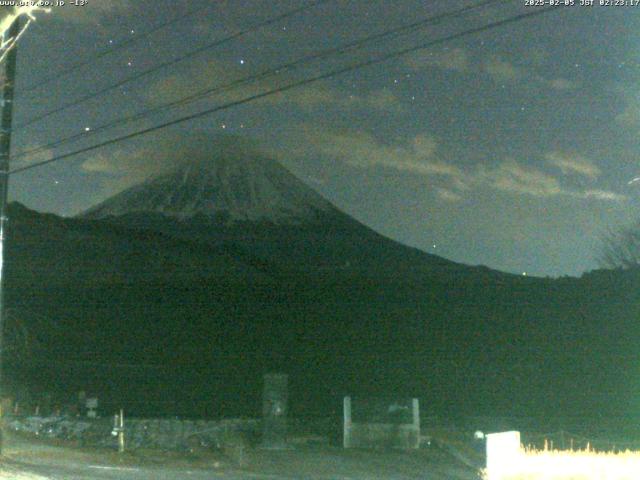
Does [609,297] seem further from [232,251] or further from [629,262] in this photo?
[232,251]

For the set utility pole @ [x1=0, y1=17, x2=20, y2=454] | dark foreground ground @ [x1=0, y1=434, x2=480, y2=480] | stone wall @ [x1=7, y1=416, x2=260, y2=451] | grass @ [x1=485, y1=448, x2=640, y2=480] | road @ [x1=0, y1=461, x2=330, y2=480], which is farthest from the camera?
stone wall @ [x1=7, y1=416, x2=260, y2=451]

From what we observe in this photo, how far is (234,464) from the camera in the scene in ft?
57.5

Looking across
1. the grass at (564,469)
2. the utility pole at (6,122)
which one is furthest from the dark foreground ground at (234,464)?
the utility pole at (6,122)

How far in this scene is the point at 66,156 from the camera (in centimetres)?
1702

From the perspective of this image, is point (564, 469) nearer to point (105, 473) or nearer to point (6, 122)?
point (105, 473)

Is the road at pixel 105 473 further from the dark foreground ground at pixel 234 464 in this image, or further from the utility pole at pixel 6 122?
the utility pole at pixel 6 122

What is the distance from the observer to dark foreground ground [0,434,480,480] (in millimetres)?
14338

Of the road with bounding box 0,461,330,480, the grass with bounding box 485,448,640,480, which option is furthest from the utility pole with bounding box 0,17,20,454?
the grass with bounding box 485,448,640,480

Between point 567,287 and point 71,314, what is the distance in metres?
31.0

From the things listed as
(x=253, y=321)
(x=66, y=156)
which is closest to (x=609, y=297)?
(x=253, y=321)

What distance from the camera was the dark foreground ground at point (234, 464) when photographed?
14.3 m

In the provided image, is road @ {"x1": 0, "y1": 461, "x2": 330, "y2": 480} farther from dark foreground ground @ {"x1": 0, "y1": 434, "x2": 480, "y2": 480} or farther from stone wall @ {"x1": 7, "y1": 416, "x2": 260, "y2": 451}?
stone wall @ {"x1": 7, "y1": 416, "x2": 260, "y2": 451}

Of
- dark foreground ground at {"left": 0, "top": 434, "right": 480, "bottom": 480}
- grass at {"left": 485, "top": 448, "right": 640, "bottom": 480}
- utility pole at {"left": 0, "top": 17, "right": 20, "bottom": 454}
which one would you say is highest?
utility pole at {"left": 0, "top": 17, "right": 20, "bottom": 454}

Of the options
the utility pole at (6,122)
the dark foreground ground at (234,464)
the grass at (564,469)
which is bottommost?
the dark foreground ground at (234,464)
